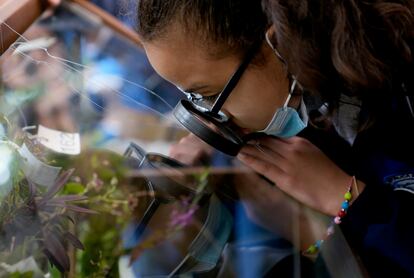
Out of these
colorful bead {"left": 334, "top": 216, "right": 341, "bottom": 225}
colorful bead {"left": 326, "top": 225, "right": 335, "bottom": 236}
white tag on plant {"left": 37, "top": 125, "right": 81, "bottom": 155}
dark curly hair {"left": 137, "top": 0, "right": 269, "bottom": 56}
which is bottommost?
colorful bead {"left": 326, "top": 225, "right": 335, "bottom": 236}

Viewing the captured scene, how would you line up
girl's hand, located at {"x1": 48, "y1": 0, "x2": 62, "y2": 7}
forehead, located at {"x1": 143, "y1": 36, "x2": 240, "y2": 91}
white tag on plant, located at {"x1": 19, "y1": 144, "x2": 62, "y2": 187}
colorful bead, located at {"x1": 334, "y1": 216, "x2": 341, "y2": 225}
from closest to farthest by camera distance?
white tag on plant, located at {"x1": 19, "y1": 144, "x2": 62, "y2": 187}, forehead, located at {"x1": 143, "y1": 36, "x2": 240, "y2": 91}, colorful bead, located at {"x1": 334, "y1": 216, "x2": 341, "y2": 225}, girl's hand, located at {"x1": 48, "y1": 0, "x2": 62, "y2": 7}

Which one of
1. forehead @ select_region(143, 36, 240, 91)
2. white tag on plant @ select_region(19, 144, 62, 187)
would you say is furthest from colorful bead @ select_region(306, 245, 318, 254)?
white tag on plant @ select_region(19, 144, 62, 187)

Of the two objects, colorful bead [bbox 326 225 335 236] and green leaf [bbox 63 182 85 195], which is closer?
green leaf [bbox 63 182 85 195]

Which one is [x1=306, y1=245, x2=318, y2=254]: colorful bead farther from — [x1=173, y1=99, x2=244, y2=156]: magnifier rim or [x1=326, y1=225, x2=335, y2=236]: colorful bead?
[x1=173, y1=99, x2=244, y2=156]: magnifier rim

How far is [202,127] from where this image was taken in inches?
31.9

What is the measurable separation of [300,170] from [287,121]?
0.14 m

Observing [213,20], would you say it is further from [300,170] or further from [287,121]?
[300,170]

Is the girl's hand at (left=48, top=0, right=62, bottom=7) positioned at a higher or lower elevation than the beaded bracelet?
higher

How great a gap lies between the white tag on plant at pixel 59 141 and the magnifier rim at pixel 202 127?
0.56 ft

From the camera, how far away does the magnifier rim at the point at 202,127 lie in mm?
808

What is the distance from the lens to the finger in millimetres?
941

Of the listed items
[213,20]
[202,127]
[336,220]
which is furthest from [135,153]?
[336,220]

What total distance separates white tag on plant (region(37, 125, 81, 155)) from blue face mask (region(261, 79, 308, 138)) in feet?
1.03

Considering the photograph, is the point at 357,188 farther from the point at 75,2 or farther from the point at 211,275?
the point at 75,2
